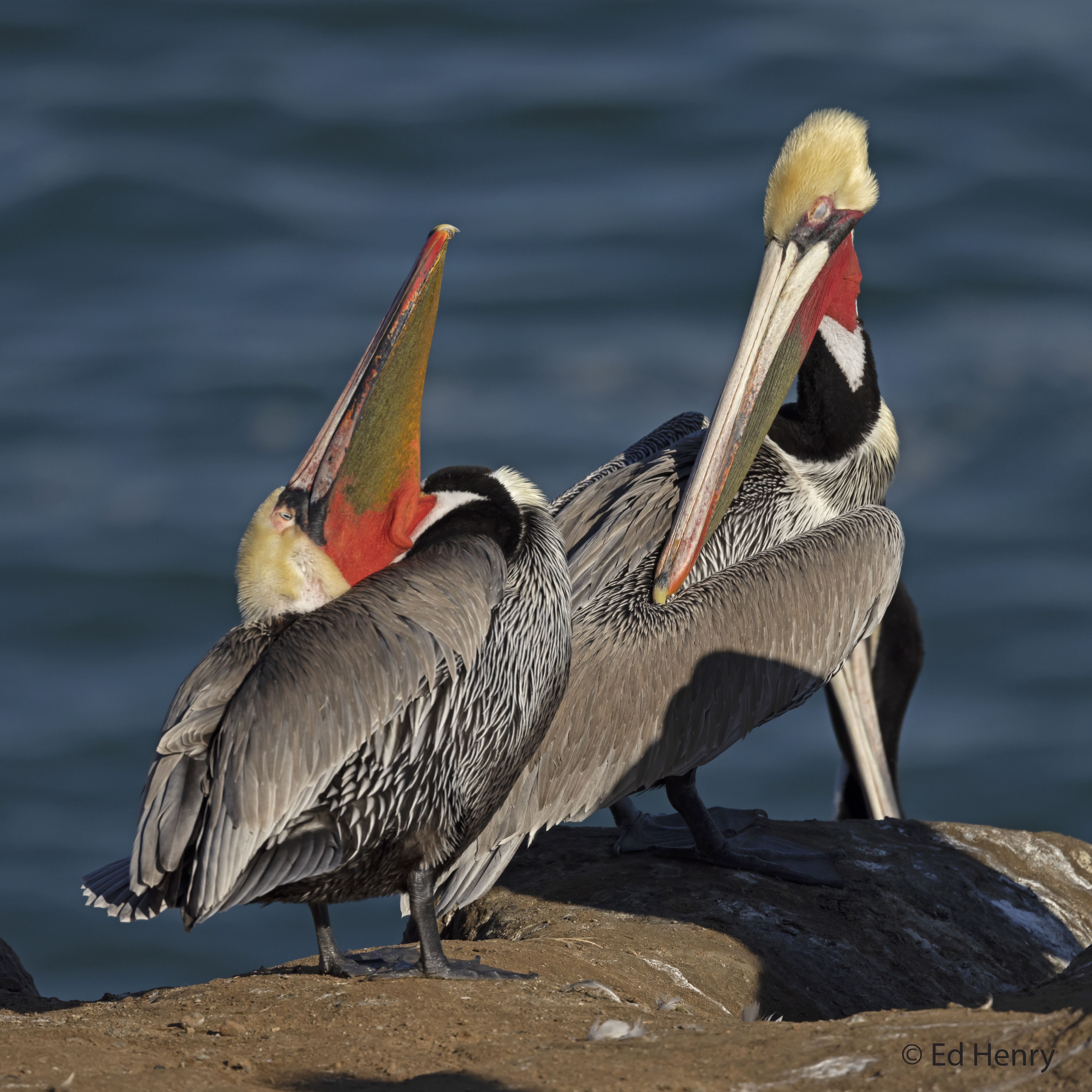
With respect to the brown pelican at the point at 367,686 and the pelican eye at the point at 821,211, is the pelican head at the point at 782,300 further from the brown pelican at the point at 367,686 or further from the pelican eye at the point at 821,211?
the brown pelican at the point at 367,686

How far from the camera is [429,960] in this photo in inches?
183

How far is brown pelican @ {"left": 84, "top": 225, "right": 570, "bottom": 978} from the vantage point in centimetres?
416

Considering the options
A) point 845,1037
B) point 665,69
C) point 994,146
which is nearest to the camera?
point 845,1037

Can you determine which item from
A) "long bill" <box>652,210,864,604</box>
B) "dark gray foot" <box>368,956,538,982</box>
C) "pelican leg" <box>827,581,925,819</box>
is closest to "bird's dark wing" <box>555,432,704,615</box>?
"long bill" <box>652,210,864,604</box>

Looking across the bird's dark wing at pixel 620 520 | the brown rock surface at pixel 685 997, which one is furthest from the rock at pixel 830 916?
the bird's dark wing at pixel 620 520

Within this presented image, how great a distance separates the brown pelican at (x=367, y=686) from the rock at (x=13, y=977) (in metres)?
0.86

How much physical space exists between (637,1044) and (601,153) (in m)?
16.5

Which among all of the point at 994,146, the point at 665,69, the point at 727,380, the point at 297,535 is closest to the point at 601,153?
the point at 665,69

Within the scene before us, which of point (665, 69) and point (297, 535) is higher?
point (665, 69)

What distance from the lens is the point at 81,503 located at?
1510 centimetres

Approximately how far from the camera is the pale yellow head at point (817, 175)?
6.25 m

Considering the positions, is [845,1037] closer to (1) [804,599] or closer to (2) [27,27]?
(1) [804,599]

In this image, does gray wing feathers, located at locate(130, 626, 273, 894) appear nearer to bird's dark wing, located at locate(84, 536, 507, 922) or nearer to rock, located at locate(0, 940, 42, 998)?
bird's dark wing, located at locate(84, 536, 507, 922)

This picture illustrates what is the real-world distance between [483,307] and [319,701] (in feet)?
42.9
